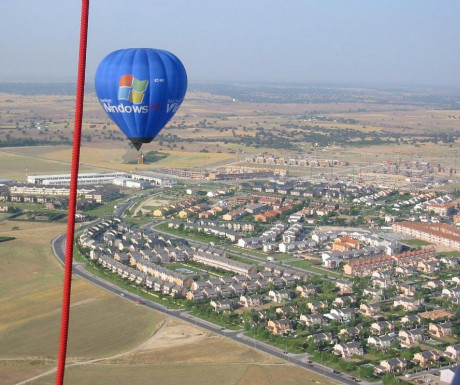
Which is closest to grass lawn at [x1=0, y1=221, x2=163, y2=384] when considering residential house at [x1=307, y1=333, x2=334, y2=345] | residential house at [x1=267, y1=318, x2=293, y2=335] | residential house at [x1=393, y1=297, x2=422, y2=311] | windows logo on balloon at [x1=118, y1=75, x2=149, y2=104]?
residential house at [x1=267, y1=318, x2=293, y2=335]

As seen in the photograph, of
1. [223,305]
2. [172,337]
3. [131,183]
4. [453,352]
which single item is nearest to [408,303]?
[453,352]

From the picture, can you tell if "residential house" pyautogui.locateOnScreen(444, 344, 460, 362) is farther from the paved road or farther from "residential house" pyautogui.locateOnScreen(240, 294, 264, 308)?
"residential house" pyautogui.locateOnScreen(240, 294, 264, 308)

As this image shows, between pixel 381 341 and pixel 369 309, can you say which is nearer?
pixel 381 341

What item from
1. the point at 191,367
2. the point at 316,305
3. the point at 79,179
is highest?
the point at 316,305

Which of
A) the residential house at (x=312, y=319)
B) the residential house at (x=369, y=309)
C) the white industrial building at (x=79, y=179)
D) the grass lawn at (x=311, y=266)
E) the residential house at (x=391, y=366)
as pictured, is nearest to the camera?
the residential house at (x=391, y=366)

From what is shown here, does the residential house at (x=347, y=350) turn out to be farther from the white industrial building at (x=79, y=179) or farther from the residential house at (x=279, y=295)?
the white industrial building at (x=79, y=179)

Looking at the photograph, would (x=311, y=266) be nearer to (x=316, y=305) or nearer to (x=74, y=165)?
(x=316, y=305)

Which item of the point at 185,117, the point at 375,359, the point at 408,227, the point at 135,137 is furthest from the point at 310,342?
the point at 185,117

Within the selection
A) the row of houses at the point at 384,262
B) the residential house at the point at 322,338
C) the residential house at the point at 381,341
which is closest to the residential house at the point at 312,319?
the residential house at the point at 322,338
